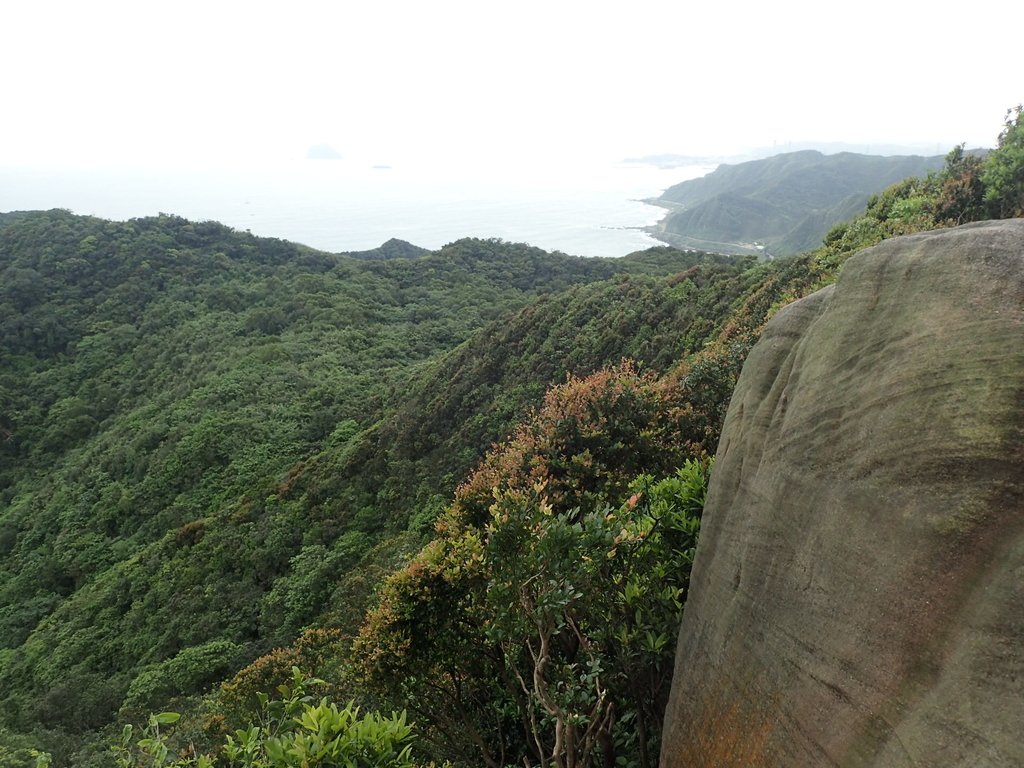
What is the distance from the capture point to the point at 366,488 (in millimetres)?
19875

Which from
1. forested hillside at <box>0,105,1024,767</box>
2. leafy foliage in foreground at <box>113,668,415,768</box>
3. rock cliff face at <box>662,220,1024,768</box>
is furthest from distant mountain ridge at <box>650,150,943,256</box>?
leafy foliage in foreground at <box>113,668,415,768</box>

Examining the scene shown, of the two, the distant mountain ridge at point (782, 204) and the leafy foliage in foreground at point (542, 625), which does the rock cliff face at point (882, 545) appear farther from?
the distant mountain ridge at point (782, 204)

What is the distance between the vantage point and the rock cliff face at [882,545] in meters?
2.26

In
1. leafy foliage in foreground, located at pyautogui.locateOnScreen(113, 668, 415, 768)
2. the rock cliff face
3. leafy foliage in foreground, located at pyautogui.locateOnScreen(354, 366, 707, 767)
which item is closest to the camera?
the rock cliff face

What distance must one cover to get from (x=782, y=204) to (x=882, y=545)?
6201 inches

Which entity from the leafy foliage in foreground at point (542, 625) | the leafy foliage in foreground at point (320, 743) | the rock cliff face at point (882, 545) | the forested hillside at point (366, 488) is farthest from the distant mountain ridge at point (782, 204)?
the leafy foliage in foreground at point (320, 743)

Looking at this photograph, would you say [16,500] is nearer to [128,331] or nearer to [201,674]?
[128,331]

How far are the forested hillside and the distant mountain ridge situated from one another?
74260mm

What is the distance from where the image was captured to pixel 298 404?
2995cm

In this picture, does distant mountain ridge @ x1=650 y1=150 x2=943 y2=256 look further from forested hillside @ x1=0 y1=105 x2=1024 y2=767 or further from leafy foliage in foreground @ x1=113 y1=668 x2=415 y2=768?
leafy foliage in foreground @ x1=113 y1=668 x2=415 y2=768

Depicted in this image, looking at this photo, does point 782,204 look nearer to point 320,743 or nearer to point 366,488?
point 366,488

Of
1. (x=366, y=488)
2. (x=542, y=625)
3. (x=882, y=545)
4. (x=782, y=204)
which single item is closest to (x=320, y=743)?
(x=542, y=625)

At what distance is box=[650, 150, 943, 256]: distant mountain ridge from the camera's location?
111750mm

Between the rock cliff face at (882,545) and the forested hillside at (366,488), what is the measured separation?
2.95 feet
